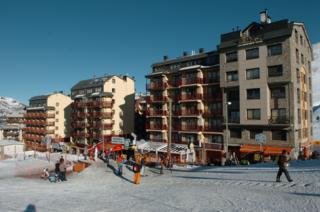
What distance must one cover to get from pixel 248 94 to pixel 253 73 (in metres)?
3.13

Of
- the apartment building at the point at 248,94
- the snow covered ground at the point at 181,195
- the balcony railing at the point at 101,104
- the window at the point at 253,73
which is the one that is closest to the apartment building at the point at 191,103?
the apartment building at the point at 248,94

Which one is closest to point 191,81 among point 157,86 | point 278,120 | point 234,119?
point 157,86

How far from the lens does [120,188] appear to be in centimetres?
2091

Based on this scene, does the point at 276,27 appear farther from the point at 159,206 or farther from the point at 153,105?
the point at 159,206

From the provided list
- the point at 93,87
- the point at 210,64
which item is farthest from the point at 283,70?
the point at 93,87

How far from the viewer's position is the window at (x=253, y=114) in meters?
46.0

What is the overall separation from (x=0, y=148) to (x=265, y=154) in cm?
5225

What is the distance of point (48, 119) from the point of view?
94.4 metres

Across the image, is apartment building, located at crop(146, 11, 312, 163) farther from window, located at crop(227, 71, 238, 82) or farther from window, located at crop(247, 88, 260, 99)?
window, located at crop(247, 88, 260, 99)

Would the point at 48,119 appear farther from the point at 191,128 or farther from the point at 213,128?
the point at 213,128

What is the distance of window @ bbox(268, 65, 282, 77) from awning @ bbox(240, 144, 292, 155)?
1000 centimetres

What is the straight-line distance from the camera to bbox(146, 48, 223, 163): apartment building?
2101 inches

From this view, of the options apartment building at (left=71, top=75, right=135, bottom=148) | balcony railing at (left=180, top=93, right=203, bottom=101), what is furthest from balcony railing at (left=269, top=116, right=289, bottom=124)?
apartment building at (left=71, top=75, right=135, bottom=148)

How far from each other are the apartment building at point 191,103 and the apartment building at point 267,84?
12.7 ft
